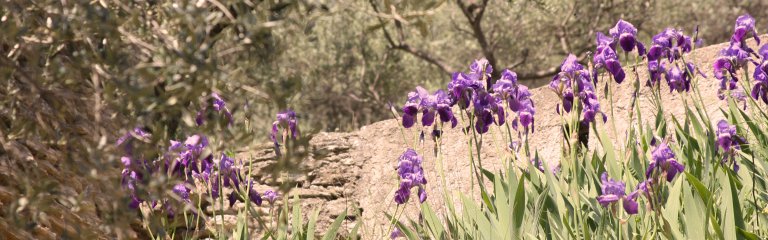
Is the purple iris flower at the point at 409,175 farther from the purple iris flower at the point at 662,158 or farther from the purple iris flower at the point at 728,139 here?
the purple iris flower at the point at 728,139

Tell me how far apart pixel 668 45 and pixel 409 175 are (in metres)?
1.57

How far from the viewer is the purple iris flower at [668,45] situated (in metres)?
4.61

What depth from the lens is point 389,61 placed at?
678 inches

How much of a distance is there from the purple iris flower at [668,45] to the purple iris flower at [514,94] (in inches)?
29.2

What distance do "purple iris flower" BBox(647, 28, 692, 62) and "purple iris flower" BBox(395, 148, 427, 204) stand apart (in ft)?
4.56

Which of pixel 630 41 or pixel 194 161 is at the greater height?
pixel 630 41

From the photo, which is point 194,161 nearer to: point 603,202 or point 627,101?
point 603,202

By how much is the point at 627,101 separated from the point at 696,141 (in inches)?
80.6

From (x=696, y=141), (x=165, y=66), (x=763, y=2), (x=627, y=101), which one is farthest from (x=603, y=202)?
(x=763, y=2)

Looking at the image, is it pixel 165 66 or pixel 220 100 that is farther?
pixel 220 100

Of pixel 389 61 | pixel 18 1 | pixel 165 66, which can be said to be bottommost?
pixel 389 61

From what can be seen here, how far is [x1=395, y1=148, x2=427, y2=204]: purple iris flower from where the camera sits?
3965 millimetres

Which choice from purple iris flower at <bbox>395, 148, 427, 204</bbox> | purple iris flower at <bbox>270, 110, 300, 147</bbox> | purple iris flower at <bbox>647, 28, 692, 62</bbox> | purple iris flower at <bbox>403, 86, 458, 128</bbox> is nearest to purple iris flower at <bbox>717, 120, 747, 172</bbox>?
purple iris flower at <bbox>647, 28, 692, 62</bbox>

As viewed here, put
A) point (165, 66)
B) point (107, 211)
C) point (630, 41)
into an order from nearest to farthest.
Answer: point (165, 66), point (107, 211), point (630, 41)
